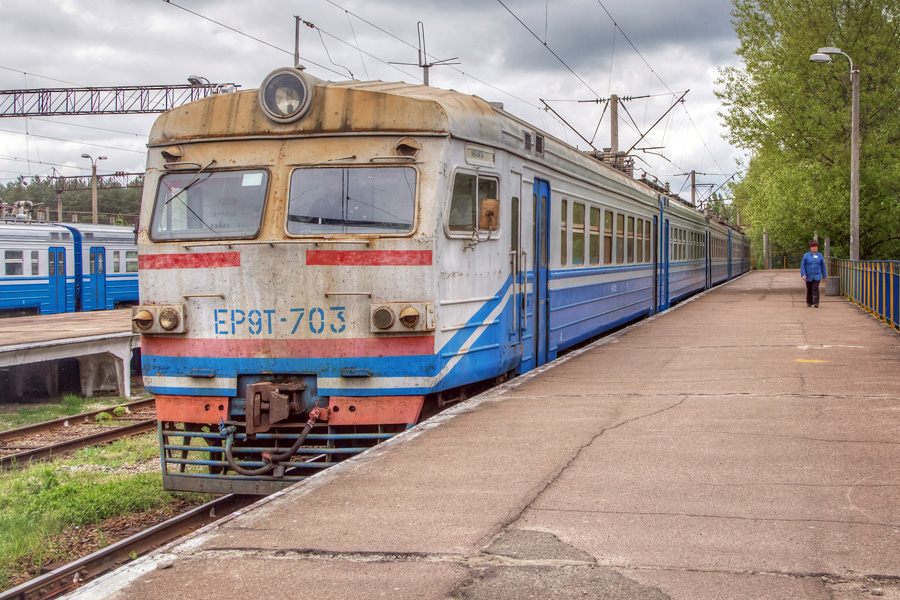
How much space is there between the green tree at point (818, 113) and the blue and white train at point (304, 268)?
2324cm

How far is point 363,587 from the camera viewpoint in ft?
11.9

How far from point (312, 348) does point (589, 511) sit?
2864 millimetres

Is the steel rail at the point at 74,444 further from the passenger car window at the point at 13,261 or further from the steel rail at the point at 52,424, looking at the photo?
the passenger car window at the point at 13,261

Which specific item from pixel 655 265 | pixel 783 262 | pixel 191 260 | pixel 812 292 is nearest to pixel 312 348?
pixel 191 260

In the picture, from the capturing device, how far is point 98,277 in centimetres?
2823

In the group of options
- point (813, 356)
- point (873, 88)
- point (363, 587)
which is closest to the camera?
point (363, 587)

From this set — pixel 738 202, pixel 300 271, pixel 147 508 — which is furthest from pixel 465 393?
pixel 738 202

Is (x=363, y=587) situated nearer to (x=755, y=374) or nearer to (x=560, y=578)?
(x=560, y=578)

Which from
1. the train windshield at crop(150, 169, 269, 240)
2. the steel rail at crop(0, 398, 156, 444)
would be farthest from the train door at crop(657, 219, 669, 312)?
the train windshield at crop(150, 169, 269, 240)

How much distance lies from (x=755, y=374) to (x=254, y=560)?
7.15 metres

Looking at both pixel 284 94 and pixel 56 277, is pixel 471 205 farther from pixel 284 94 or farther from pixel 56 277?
pixel 56 277

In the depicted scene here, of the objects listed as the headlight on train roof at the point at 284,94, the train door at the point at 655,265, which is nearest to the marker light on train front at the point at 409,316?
the headlight on train roof at the point at 284,94

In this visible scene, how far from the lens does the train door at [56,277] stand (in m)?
26.1

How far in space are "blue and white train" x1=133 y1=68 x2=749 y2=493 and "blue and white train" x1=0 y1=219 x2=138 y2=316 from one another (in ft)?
65.5
